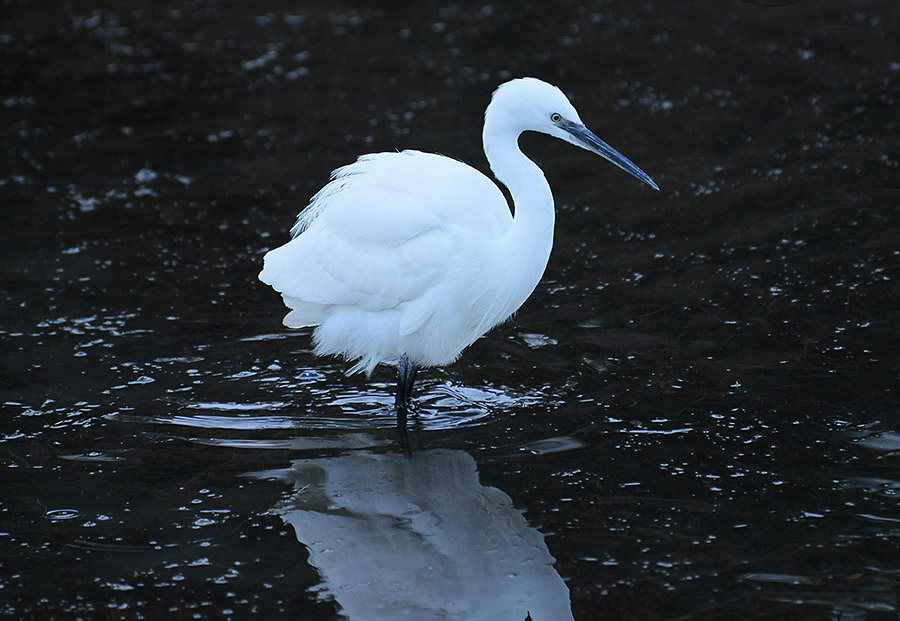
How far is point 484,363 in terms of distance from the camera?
15.2 feet

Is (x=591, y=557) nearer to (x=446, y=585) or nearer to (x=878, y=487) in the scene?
(x=446, y=585)

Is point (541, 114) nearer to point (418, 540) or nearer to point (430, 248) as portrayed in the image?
point (430, 248)

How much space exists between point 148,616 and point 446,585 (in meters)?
0.84

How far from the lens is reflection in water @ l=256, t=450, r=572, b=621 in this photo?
125 inches

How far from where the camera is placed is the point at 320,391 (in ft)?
14.6

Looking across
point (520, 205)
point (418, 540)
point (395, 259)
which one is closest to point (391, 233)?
point (395, 259)

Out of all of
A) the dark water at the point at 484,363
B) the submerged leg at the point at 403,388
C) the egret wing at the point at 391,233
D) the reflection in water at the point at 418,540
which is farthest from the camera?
the submerged leg at the point at 403,388

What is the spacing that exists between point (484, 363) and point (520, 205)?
920 mm

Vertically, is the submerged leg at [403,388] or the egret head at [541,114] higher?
the egret head at [541,114]

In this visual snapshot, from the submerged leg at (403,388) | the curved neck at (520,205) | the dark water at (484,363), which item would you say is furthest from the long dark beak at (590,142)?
the submerged leg at (403,388)

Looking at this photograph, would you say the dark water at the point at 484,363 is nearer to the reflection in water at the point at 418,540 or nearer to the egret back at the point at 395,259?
the reflection in water at the point at 418,540

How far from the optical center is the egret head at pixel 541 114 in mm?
3852

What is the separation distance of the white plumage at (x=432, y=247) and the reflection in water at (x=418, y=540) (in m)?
0.48

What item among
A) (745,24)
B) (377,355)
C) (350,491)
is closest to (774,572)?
(350,491)
